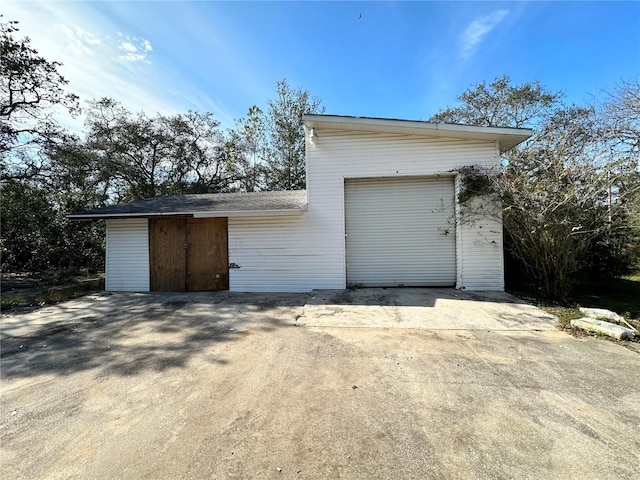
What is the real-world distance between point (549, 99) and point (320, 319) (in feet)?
57.2

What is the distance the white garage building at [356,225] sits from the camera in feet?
24.0

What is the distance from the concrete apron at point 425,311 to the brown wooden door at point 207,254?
9.39 feet

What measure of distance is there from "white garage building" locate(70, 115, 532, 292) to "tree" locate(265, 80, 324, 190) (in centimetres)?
1075

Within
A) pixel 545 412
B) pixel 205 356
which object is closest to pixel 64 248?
pixel 205 356

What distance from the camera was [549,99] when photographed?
1486cm

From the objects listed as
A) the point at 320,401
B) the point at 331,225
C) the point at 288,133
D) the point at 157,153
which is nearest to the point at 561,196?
the point at 331,225

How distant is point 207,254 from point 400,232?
212 inches

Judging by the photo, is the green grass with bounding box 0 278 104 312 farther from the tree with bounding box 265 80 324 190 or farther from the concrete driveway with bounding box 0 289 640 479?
the tree with bounding box 265 80 324 190

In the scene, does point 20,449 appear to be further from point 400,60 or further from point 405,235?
point 400,60

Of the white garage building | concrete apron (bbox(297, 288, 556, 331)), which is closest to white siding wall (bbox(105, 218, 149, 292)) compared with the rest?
the white garage building

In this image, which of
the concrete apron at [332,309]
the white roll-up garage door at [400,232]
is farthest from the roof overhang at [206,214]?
the concrete apron at [332,309]

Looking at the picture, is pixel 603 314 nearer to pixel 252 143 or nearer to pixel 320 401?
pixel 320 401

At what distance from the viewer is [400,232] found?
7.75m

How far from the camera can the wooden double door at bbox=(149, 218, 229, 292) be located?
8211 mm
